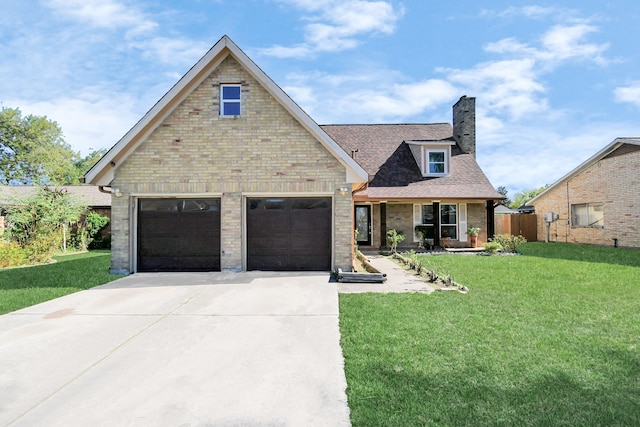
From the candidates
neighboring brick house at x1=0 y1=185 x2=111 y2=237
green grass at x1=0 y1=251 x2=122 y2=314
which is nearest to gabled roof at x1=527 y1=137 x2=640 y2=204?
green grass at x1=0 y1=251 x2=122 y2=314

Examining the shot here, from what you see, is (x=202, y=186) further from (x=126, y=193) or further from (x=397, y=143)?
(x=397, y=143)

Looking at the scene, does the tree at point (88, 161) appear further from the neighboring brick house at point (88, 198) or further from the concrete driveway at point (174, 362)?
the concrete driveway at point (174, 362)

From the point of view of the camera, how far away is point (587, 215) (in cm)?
2070

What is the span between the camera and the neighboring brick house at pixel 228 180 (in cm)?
1029

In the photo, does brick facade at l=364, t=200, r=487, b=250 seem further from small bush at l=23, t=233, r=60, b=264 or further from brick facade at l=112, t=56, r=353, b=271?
small bush at l=23, t=233, r=60, b=264

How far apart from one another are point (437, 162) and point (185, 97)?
45.0ft

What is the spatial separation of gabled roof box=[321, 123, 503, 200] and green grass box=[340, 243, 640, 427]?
9491mm

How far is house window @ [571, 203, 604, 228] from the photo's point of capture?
19.8 meters

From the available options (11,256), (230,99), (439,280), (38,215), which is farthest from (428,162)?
(38,215)

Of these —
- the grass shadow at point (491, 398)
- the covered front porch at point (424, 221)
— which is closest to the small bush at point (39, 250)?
the covered front porch at point (424, 221)

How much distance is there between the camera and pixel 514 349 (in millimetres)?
4461

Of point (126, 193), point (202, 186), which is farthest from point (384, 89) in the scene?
point (126, 193)

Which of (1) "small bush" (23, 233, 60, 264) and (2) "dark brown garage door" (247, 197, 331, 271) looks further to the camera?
(1) "small bush" (23, 233, 60, 264)

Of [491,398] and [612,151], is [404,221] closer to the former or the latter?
[612,151]
